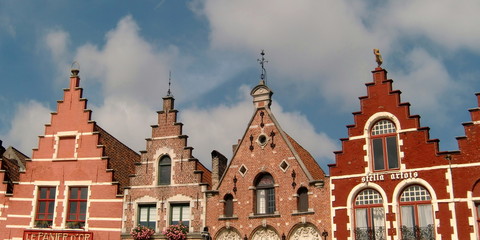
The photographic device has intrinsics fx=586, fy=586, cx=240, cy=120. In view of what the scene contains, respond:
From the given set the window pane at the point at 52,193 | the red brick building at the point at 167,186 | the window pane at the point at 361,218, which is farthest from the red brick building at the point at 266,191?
the window pane at the point at 52,193

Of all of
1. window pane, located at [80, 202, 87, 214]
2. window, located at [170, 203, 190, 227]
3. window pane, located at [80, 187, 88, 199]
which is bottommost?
window, located at [170, 203, 190, 227]

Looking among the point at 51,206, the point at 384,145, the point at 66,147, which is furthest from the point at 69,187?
the point at 384,145

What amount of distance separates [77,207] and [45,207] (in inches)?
66.2

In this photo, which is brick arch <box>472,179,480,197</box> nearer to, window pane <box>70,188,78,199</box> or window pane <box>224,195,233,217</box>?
window pane <box>224,195,233,217</box>

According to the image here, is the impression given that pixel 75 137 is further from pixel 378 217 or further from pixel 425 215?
pixel 425 215

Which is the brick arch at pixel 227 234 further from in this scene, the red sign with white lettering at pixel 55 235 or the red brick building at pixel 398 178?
the red sign with white lettering at pixel 55 235

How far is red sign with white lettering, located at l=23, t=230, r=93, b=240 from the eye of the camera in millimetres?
26609

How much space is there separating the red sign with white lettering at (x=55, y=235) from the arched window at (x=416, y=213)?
13.8 m

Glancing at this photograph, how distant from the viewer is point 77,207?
27.5 meters

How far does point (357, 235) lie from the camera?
22812 millimetres

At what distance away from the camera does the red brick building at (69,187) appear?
27.0 metres

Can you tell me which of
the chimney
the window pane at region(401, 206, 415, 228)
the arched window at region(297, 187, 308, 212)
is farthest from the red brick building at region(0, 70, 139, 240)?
the window pane at region(401, 206, 415, 228)

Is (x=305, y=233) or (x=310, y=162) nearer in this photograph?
(x=305, y=233)

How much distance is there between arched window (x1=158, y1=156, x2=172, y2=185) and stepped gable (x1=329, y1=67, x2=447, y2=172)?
759 cm
